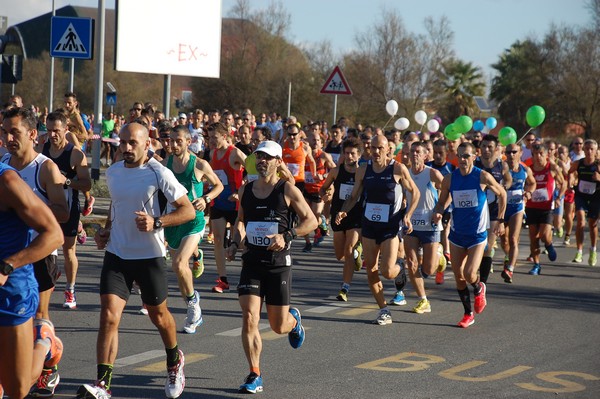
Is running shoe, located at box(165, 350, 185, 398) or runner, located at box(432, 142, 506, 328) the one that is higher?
runner, located at box(432, 142, 506, 328)

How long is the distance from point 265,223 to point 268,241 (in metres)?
0.18

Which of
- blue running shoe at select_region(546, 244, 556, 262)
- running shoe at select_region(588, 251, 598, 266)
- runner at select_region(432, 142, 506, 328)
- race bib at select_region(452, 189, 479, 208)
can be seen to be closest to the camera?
runner at select_region(432, 142, 506, 328)

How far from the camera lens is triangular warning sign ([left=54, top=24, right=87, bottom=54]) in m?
16.6

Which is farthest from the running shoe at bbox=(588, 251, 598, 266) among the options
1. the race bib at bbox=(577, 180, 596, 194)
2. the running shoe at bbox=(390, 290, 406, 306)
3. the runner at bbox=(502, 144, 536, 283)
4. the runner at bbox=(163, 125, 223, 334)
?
the runner at bbox=(163, 125, 223, 334)

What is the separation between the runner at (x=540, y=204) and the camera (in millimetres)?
14695

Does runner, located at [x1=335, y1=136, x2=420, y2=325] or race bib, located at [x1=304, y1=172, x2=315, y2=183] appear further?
race bib, located at [x1=304, y1=172, x2=315, y2=183]

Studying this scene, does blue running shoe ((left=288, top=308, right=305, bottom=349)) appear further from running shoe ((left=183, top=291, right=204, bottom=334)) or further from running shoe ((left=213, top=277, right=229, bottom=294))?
running shoe ((left=213, top=277, right=229, bottom=294))

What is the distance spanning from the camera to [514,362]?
26.5 feet

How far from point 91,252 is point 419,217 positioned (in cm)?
570

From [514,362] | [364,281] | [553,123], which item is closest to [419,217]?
[364,281]

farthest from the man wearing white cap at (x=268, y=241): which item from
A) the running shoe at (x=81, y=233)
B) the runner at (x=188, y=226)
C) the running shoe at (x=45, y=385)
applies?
the running shoe at (x=81, y=233)

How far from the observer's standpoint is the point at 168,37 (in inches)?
852

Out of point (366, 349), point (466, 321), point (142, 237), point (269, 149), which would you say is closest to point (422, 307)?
point (466, 321)

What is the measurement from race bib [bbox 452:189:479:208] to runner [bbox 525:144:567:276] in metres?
4.49
